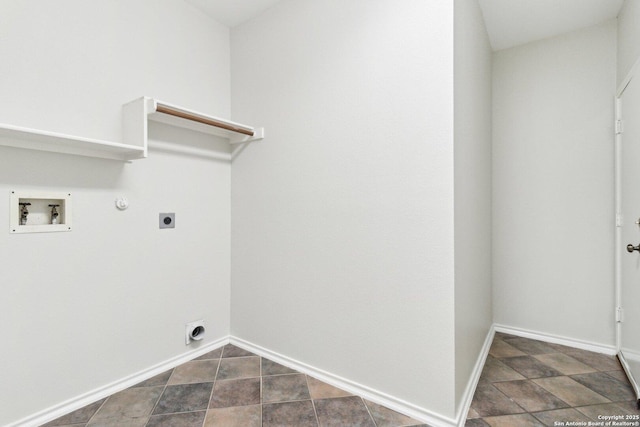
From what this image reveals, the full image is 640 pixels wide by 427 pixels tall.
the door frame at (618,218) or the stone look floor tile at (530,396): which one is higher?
the door frame at (618,218)

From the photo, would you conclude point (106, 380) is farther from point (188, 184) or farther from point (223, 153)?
point (223, 153)

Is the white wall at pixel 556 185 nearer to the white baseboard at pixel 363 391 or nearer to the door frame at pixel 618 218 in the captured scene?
the door frame at pixel 618 218

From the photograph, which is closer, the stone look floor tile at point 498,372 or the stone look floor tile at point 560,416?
the stone look floor tile at point 560,416

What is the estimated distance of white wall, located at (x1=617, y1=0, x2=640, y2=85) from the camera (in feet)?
6.06

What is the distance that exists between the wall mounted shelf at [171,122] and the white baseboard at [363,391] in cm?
158

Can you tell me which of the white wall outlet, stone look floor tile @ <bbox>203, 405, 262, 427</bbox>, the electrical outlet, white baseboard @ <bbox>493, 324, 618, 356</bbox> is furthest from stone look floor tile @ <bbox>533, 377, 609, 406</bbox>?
the electrical outlet

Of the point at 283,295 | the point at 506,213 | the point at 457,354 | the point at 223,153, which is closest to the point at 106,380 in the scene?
the point at 283,295

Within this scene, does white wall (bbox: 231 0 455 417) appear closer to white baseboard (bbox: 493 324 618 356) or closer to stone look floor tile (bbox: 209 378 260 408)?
stone look floor tile (bbox: 209 378 260 408)

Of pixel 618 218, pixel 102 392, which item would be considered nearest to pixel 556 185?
pixel 618 218

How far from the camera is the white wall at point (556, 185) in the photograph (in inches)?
93.0

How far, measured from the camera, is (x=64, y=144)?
1.59 m

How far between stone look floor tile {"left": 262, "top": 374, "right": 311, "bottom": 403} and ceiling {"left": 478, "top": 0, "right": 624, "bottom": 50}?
9.10 ft

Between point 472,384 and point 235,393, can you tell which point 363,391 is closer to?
point 472,384

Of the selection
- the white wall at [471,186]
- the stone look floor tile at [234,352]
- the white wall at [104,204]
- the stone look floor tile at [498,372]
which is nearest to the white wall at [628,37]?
the white wall at [471,186]
